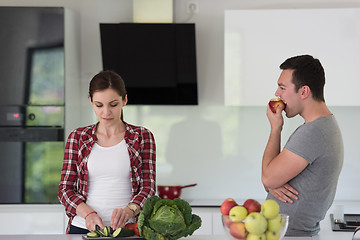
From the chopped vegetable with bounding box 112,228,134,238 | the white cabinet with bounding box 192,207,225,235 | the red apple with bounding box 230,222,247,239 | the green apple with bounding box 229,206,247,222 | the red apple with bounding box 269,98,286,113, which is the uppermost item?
the red apple with bounding box 269,98,286,113

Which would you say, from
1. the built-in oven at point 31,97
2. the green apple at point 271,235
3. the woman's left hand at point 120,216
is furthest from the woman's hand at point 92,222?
the built-in oven at point 31,97

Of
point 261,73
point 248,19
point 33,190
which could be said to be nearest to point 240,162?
point 261,73

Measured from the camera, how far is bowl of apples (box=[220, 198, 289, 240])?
2.02 meters

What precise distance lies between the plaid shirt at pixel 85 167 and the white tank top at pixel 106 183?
0.08 feet

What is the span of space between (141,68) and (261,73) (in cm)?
82

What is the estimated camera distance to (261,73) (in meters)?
4.21

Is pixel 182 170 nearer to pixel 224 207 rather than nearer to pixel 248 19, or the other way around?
pixel 248 19

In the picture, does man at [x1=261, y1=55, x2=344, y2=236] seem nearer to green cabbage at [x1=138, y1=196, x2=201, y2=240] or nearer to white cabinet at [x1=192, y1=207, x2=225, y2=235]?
green cabbage at [x1=138, y1=196, x2=201, y2=240]

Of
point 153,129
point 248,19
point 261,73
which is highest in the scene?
point 248,19

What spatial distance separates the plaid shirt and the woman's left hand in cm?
8

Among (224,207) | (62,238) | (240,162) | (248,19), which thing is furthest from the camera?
(240,162)

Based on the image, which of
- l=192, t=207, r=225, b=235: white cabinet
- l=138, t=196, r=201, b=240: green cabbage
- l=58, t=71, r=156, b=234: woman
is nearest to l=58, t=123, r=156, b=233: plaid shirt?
l=58, t=71, r=156, b=234: woman

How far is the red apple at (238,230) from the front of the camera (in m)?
2.04

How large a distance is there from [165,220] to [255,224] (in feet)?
1.30
